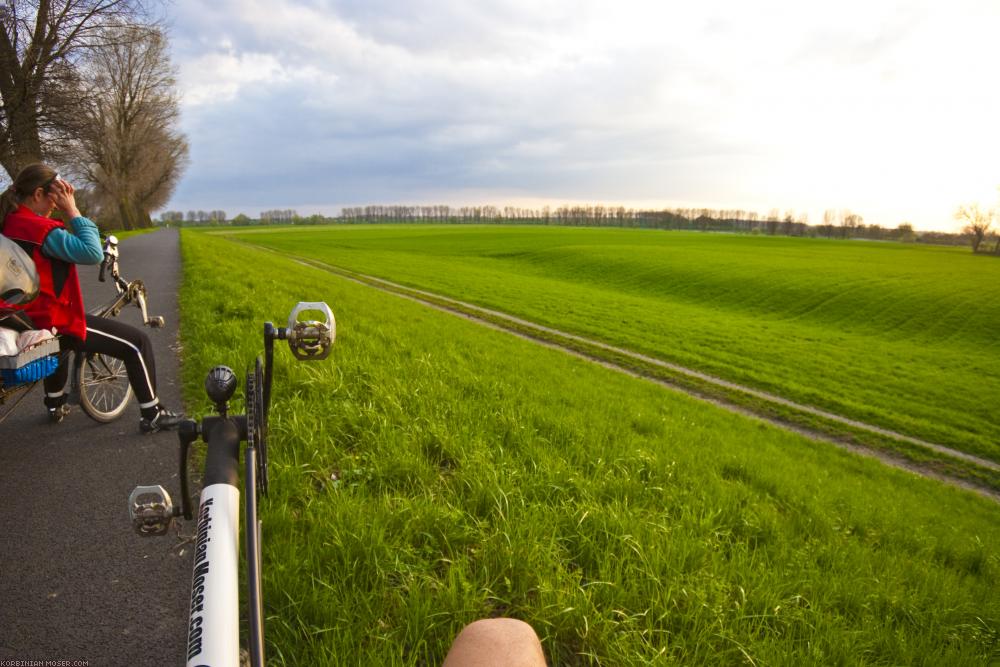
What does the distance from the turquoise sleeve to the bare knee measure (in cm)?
392

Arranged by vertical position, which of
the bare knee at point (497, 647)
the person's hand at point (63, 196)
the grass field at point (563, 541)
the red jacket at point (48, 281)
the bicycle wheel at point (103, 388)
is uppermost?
the person's hand at point (63, 196)

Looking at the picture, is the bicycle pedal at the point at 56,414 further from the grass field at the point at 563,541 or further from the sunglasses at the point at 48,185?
the sunglasses at the point at 48,185

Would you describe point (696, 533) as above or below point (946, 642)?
above

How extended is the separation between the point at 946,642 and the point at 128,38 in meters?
26.8

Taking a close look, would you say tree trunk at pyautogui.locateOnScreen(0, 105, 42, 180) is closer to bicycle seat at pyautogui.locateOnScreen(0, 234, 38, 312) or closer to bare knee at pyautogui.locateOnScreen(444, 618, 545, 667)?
bicycle seat at pyautogui.locateOnScreen(0, 234, 38, 312)

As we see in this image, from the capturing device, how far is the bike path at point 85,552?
227 centimetres

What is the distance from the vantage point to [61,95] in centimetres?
1545

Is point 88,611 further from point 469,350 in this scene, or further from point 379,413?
point 469,350

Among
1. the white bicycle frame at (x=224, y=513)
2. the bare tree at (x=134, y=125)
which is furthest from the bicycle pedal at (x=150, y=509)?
the bare tree at (x=134, y=125)

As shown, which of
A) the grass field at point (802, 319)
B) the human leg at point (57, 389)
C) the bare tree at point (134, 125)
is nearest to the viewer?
the human leg at point (57, 389)

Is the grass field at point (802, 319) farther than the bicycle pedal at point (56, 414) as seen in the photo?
Yes

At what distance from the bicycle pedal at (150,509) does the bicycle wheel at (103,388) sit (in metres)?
Result: 3.86

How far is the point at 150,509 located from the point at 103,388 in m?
4.35

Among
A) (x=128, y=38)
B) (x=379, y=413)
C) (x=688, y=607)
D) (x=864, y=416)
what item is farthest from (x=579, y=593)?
(x=128, y=38)
